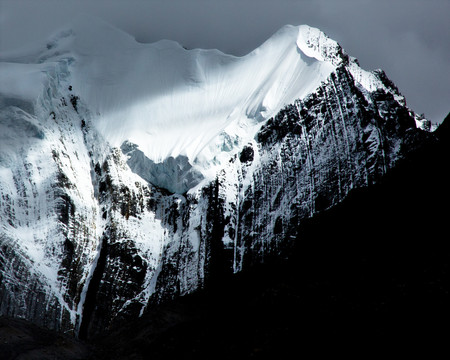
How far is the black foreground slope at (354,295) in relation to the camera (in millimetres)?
30484

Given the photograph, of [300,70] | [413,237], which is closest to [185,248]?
[300,70]

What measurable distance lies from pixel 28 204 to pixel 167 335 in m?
80.5

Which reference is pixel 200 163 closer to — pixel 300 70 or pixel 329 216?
pixel 300 70

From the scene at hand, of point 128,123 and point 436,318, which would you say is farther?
point 128,123

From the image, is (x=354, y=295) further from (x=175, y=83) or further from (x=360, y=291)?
(x=175, y=83)

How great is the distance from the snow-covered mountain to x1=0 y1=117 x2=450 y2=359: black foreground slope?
48564 mm

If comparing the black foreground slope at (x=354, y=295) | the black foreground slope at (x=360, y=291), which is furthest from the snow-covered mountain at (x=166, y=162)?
the black foreground slope at (x=360, y=291)

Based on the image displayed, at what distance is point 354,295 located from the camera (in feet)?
119

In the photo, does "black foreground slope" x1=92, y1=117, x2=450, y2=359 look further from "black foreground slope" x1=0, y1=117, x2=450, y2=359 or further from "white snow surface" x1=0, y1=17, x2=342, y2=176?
"white snow surface" x1=0, y1=17, x2=342, y2=176

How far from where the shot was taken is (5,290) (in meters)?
103

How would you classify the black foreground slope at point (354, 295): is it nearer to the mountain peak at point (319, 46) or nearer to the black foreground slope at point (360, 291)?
the black foreground slope at point (360, 291)

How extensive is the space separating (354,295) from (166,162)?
111 meters

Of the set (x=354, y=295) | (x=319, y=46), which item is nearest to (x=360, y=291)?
(x=354, y=295)

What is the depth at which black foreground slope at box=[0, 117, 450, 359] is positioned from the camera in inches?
1200
